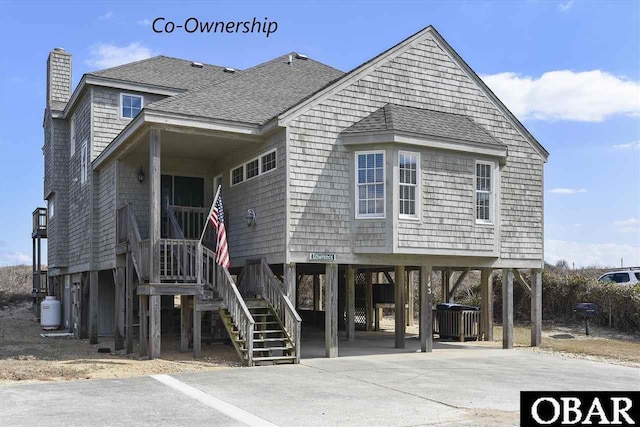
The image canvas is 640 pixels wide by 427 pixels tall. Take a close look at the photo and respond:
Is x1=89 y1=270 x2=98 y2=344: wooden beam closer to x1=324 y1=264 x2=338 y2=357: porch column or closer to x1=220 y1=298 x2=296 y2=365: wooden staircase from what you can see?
x1=220 y1=298 x2=296 y2=365: wooden staircase

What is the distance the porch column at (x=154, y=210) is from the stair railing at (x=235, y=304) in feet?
4.31

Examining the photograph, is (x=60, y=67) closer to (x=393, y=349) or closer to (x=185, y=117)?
(x=185, y=117)

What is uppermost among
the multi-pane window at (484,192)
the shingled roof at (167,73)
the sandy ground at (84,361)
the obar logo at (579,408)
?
the shingled roof at (167,73)

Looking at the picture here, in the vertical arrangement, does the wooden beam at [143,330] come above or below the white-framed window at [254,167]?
below

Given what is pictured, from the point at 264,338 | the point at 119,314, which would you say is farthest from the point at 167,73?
the point at 264,338

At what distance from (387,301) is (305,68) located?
31.1ft

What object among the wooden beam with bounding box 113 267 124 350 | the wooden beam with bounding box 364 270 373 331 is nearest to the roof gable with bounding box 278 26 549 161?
the wooden beam with bounding box 113 267 124 350

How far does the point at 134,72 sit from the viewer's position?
21578 mm

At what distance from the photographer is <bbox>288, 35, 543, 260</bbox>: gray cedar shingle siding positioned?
50.8 feet

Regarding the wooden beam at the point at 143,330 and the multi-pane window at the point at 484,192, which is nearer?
the wooden beam at the point at 143,330

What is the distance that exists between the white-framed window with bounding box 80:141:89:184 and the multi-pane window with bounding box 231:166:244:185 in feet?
18.7

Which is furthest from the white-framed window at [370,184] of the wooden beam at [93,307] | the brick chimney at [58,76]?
the brick chimney at [58,76]

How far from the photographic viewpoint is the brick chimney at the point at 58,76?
26.1 m

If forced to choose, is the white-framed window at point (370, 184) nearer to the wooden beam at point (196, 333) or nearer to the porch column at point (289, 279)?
the porch column at point (289, 279)
